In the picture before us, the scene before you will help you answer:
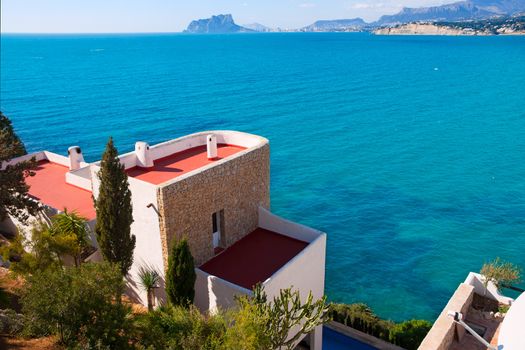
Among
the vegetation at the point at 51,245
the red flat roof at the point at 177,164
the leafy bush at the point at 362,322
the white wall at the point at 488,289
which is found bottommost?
the leafy bush at the point at 362,322

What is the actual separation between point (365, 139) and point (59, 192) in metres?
48.0

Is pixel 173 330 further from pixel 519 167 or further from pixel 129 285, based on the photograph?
pixel 519 167

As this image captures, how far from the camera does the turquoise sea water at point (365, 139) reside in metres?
33.4

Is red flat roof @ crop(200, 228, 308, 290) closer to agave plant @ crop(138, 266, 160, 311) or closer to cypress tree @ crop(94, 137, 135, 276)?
agave plant @ crop(138, 266, 160, 311)

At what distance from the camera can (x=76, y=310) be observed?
11508mm

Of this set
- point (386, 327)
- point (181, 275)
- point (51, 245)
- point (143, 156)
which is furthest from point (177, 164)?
point (386, 327)

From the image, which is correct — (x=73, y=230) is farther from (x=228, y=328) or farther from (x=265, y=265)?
(x=228, y=328)

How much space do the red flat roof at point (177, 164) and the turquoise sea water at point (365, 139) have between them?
44.5 feet

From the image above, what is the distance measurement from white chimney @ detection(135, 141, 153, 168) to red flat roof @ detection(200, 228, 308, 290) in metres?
6.06

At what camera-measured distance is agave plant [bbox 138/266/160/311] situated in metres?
17.9

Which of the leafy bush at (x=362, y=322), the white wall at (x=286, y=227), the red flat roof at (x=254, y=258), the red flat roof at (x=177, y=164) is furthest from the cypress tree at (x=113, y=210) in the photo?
the leafy bush at (x=362, y=322)

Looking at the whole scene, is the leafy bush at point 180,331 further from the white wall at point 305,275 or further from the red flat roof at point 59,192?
the red flat roof at point 59,192

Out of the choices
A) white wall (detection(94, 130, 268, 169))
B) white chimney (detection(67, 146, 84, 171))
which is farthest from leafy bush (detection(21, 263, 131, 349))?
white chimney (detection(67, 146, 84, 171))

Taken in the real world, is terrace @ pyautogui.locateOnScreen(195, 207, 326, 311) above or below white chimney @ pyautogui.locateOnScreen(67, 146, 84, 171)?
below
